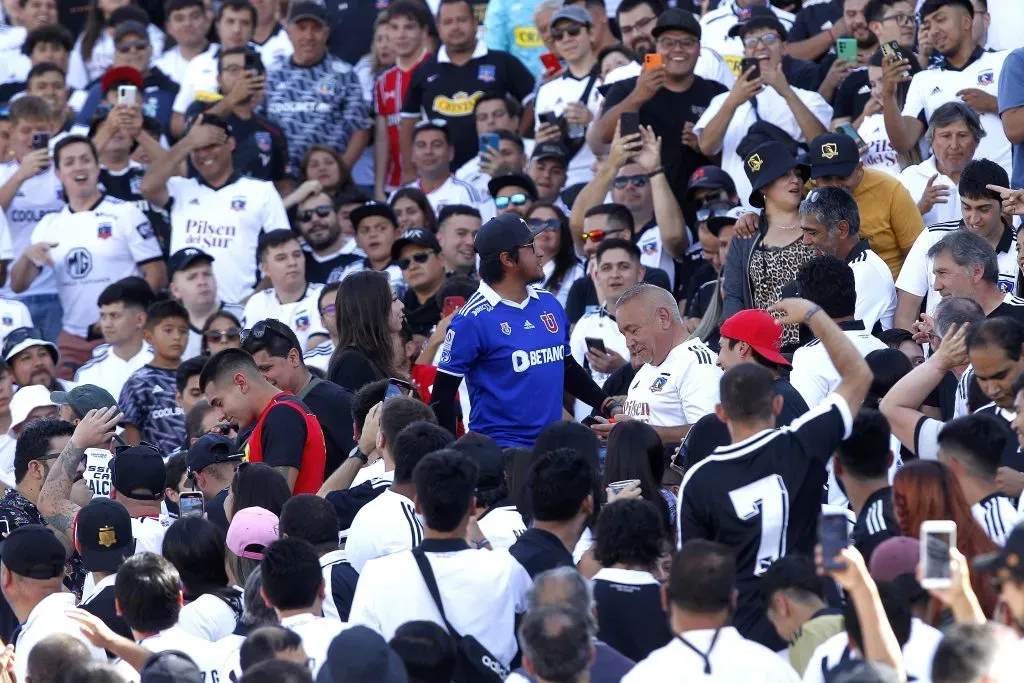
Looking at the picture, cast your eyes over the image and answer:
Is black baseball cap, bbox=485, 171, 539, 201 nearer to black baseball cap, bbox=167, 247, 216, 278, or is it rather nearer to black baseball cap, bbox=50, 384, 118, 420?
black baseball cap, bbox=167, 247, 216, 278

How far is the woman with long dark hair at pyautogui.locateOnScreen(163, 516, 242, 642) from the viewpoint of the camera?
6246 mm

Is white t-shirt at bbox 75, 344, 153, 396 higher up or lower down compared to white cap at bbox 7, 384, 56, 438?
lower down

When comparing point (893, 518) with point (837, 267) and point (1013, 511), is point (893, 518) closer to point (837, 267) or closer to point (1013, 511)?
point (1013, 511)

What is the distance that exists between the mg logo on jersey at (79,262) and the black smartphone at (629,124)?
14.5ft

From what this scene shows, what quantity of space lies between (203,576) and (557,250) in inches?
194

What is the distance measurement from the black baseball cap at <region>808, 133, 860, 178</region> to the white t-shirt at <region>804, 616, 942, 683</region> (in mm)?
4560

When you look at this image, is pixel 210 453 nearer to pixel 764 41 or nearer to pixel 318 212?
pixel 318 212

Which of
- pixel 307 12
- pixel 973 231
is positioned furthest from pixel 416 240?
pixel 307 12

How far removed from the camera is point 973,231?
8.44 metres

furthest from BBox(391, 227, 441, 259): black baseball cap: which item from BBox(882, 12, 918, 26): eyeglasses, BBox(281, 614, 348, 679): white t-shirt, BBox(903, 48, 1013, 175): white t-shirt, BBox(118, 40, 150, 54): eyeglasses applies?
BBox(281, 614, 348, 679): white t-shirt

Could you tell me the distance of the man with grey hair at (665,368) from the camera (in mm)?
7727

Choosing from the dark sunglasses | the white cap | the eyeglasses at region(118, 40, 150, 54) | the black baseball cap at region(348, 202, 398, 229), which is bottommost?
the white cap

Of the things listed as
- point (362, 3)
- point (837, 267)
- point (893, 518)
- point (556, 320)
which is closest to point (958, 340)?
point (837, 267)

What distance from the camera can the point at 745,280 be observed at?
884 centimetres
